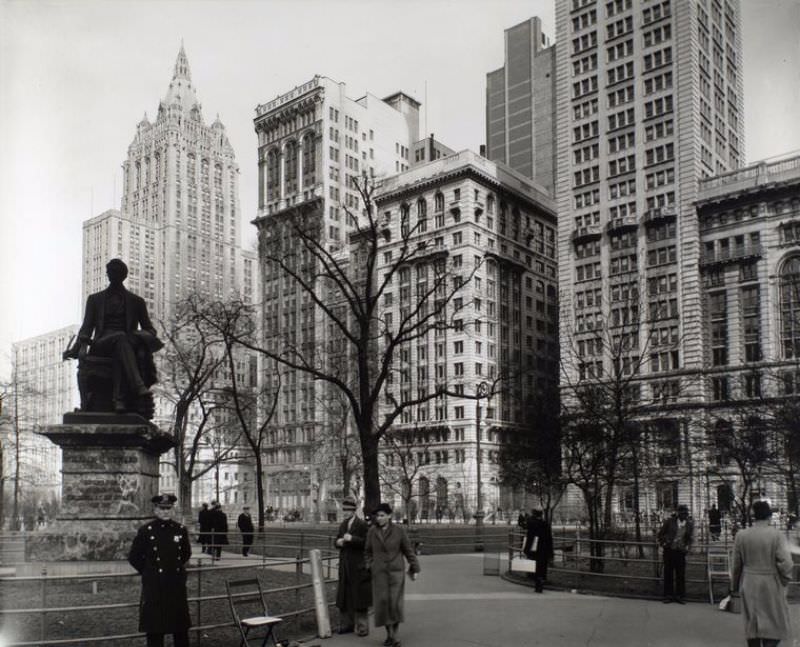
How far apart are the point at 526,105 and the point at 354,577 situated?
15383 centimetres

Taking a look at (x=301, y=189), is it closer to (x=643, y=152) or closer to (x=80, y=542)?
(x=643, y=152)

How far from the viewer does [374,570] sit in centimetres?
1378

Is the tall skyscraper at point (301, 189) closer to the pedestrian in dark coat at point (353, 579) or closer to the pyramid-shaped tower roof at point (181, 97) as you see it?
the pyramid-shaped tower roof at point (181, 97)

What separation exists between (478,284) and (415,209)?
12.5 metres

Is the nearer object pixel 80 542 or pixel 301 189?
pixel 80 542

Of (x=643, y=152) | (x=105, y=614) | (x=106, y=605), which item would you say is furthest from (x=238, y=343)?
(x=643, y=152)

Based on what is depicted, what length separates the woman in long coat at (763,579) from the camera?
408 inches

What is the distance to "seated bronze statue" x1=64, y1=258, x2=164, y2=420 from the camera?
17000 mm

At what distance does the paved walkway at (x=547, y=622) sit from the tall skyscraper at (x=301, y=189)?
321ft

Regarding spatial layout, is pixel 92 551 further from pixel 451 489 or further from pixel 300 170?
pixel 300 170

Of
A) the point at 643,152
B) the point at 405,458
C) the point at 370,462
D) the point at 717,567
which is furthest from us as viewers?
the point at 643,152

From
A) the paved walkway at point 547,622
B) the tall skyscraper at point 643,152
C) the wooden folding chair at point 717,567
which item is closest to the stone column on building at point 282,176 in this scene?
the tall skyscraper at point 643,152

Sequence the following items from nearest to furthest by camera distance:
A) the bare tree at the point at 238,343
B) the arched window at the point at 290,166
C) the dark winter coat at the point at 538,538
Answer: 1. the dark winter coat at the point at 538,538
2. the bare tree at the point at 238,343
3. the arched window at the point at 290,166

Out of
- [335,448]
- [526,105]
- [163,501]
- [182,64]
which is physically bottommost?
[335,448]
